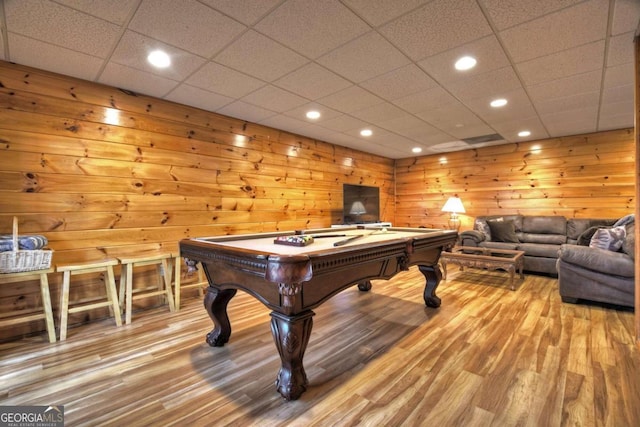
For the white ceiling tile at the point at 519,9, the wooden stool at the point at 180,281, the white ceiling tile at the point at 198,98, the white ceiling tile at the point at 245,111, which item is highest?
the white ceiling tile at the point at 198,98

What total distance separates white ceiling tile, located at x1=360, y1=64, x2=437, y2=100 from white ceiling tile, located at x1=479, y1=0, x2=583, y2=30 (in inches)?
27.9

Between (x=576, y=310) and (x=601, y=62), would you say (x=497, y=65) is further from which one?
(x=576, y=310)

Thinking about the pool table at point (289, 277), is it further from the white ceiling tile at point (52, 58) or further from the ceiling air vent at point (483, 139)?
the ceiling air vent at point (483, 139)

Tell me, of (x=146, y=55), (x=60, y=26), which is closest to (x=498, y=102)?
(x=146, y=55)

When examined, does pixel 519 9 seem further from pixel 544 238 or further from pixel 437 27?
pixel 544 238

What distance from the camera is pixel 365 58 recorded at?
7.63 feet

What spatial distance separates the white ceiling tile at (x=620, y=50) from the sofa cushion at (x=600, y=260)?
1.80 m

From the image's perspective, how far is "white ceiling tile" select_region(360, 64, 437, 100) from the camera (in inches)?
101

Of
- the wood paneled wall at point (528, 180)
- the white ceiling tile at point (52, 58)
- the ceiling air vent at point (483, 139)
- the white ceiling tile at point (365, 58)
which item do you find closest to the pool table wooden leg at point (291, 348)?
the white ceiling tile at point (365, 58)

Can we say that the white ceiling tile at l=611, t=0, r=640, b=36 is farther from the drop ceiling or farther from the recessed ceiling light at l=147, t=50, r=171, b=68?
the recessed ceiling light at l=147, t=50, r=171, b=68

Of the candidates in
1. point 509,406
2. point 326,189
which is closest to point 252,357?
point 509,406

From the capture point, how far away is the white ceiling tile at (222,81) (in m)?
2.52

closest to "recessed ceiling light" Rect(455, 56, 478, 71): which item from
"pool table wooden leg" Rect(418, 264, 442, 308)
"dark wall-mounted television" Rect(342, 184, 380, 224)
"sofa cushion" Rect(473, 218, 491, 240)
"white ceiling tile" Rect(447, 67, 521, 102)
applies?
"white ceiling tile" Rect(447, 67, 521, 102)

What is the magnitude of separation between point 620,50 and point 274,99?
9.61 feet
